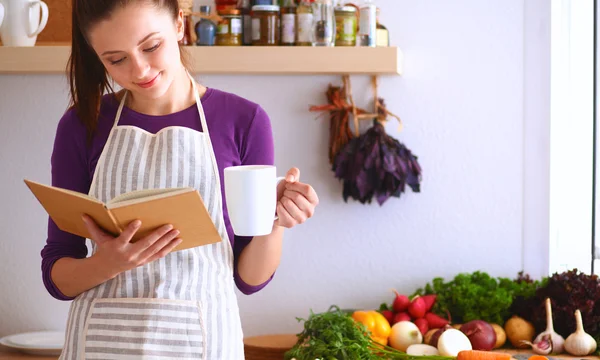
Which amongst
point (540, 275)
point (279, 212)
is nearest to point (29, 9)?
point (279, 212)

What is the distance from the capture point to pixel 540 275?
230cm

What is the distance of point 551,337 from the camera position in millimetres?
1985

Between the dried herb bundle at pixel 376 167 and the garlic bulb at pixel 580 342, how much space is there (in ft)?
1.92

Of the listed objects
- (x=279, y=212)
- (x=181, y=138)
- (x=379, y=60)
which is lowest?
(x=279, y=212)

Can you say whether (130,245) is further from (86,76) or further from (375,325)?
(375,325)

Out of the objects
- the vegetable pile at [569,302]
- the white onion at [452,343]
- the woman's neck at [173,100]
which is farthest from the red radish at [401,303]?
the woman's neck at [173,100]

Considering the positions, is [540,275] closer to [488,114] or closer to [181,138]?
[488,114]

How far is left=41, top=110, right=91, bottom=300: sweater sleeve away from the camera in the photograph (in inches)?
49.4

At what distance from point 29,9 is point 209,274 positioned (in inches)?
47.0

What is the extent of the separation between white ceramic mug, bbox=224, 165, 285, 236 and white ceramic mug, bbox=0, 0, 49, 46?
1.34 meters

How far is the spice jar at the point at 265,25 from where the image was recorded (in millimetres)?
2119

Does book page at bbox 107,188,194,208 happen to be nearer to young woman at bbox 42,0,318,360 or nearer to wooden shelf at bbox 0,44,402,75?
young woman at bbox 42,0,318,360

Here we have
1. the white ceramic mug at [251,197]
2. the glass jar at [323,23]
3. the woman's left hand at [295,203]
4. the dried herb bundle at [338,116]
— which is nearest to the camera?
the white ceramic mug at [251,197]

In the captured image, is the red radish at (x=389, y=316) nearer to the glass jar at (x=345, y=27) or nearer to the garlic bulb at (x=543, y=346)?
the garlic bulb at (x=543, y=346)
